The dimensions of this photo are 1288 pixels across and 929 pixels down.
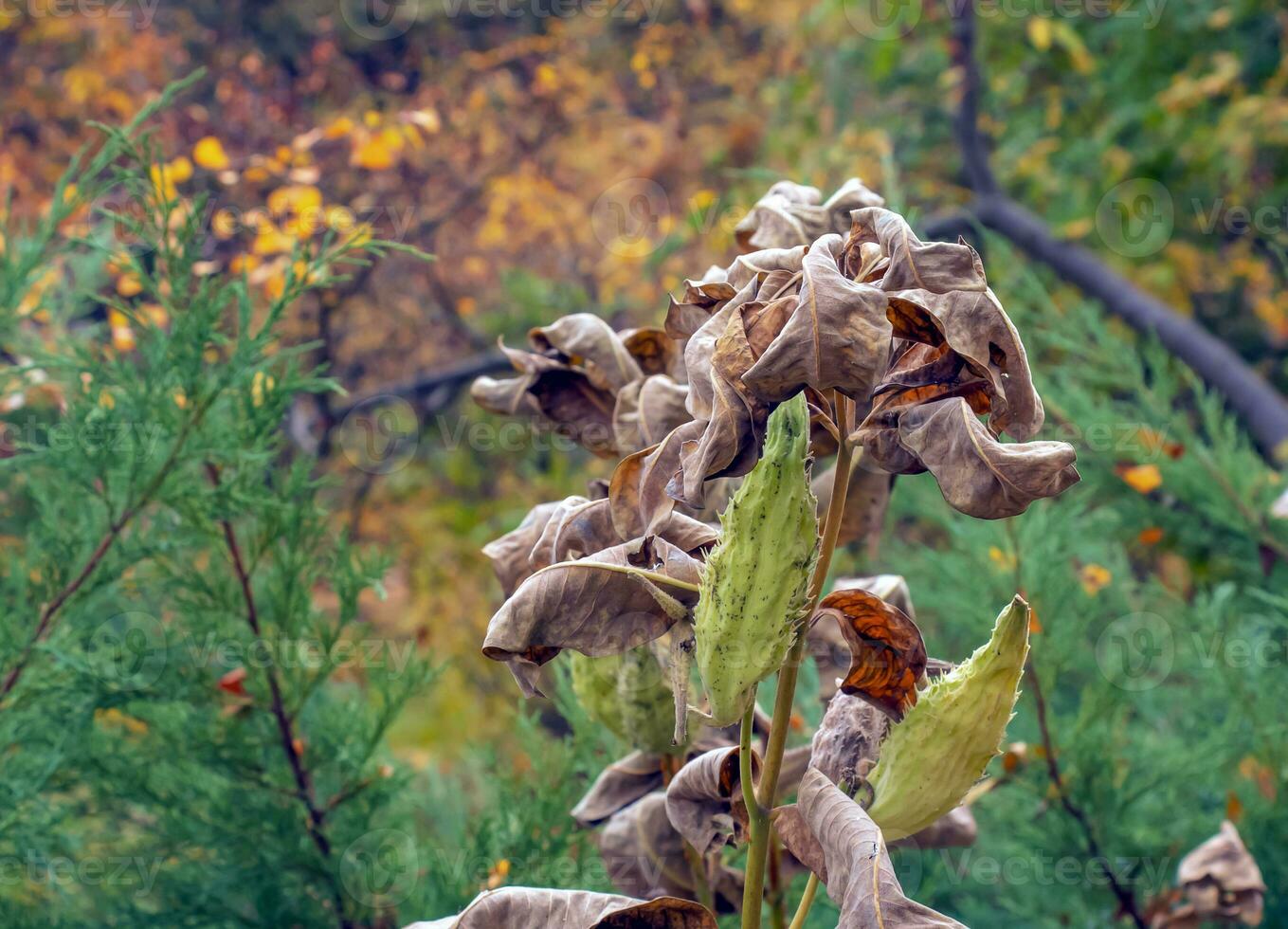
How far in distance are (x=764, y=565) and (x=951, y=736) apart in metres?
0.12

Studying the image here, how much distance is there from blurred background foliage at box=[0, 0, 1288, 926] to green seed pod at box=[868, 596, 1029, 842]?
41 cm

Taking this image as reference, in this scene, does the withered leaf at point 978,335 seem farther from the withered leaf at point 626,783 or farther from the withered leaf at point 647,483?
the withered leaf at point 626,783

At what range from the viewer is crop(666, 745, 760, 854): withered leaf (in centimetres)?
59

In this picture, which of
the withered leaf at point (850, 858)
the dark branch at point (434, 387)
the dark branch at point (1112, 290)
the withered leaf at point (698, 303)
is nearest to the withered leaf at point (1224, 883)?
the withered leaf at point (850, 858)

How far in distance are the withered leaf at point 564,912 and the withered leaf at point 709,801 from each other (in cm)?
7

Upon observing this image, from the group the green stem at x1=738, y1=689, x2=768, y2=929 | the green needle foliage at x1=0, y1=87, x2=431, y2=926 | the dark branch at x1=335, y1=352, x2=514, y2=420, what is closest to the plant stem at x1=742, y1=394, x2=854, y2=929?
the green stem at x1=738, y1=689, x2=768, y2=929

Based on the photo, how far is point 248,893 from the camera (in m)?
0.97

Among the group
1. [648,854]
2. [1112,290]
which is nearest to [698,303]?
[648,854]

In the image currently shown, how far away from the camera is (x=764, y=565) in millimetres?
479

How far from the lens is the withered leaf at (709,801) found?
0.59m

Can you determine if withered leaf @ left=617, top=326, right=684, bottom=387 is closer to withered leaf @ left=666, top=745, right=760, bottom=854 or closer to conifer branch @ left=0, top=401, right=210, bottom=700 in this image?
withered leaf @ left=666, top=745, right=760, bottom=854

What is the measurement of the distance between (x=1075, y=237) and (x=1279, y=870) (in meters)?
1.90

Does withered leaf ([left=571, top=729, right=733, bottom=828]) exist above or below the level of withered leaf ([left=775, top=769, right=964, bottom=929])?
below

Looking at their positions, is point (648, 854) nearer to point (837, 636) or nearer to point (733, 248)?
point (837, 636)
